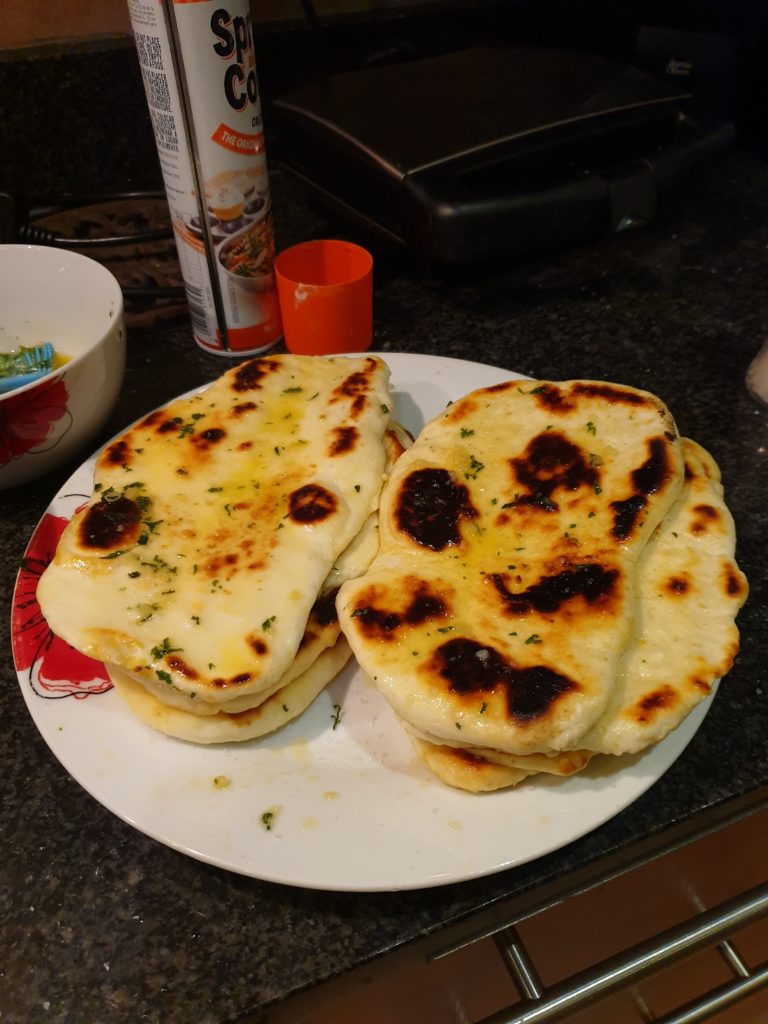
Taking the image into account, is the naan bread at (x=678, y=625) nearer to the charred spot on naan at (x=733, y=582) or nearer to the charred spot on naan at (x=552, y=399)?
the charred spot on naan at (x=733, y=582)

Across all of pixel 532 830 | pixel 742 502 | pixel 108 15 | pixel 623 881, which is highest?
pixel 108 15

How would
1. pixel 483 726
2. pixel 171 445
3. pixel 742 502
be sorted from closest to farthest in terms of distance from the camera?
pixel 483 726, pixel 171 445, pixel 742 502

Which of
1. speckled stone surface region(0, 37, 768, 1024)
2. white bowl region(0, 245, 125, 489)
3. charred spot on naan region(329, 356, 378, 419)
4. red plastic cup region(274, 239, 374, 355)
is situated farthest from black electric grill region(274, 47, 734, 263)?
white bowl region(0, 245, 125, 489)

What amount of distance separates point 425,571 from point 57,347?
1070mm

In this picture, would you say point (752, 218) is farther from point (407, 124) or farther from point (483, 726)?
point (483, 726)

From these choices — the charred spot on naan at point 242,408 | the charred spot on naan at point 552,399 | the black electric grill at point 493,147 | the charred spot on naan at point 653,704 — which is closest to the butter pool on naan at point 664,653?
the charred spot on naan at point 653,704

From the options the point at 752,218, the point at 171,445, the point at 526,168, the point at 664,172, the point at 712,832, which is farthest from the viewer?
the point at 752,218

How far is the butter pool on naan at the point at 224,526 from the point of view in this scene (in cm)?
100

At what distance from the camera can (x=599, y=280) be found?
82.5 inches

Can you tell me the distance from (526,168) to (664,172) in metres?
0.40

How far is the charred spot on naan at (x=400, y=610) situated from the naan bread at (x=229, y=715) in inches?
5.2

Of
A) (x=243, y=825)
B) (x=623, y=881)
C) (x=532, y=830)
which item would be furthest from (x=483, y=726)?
(x=623, y=881)

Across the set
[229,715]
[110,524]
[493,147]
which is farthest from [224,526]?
[493,147]

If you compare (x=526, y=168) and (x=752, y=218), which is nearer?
(x=526, y=168)
